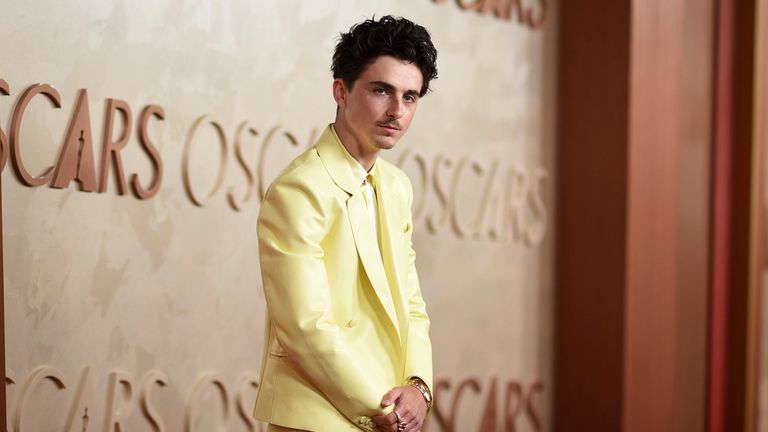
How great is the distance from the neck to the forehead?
0.11 meters

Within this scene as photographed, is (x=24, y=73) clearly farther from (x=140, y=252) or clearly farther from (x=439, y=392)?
(x=439, y=392)

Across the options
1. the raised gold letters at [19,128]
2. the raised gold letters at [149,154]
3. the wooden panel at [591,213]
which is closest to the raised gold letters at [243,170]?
the raised gold letters at [149,154]

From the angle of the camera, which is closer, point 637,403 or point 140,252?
point 140,252

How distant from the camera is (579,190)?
3324 millimetres

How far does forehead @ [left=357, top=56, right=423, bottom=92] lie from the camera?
175 cm

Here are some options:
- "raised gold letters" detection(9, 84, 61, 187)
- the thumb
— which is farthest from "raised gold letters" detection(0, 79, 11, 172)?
the thumb

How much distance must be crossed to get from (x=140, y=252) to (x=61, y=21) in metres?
0.61

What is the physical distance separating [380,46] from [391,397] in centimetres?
66

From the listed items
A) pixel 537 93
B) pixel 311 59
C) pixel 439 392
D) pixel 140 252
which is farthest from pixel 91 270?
pixel 537 93

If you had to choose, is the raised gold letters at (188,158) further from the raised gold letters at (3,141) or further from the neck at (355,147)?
the neck at (355,147)

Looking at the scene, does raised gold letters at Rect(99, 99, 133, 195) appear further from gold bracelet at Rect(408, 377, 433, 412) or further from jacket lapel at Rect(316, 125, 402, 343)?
gold bracelet at Rect(408, 377, 433, 412)

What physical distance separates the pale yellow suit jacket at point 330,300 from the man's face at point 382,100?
67 millimetres

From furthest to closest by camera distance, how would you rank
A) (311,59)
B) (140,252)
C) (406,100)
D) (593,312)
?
(593,312) < (311,59) < (140,252) < (406,100)

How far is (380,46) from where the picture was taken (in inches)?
69.1
